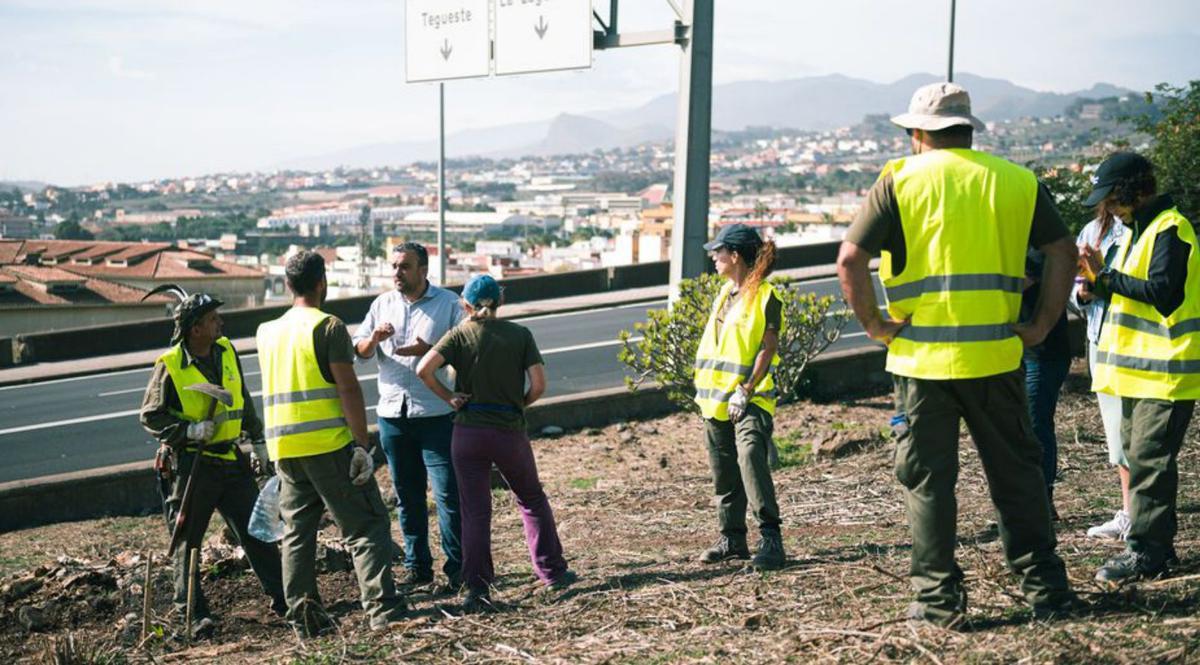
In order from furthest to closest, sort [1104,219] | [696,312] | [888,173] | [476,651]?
[696,312] → [1104,219] → [476,651] → [888,173]

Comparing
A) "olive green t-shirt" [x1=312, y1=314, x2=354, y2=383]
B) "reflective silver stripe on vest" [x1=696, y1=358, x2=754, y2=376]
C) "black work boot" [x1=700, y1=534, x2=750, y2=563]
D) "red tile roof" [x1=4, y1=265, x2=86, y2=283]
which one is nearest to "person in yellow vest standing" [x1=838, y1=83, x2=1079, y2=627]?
"reflective silver stripe on vest" [x1=696, y1=358, x2=754, y2=376]

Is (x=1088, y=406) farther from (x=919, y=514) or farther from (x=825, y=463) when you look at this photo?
(x=919, y=514)

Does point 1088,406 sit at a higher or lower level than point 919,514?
lower

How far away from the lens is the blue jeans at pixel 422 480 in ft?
24.8

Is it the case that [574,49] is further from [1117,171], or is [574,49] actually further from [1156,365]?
[1156,365]

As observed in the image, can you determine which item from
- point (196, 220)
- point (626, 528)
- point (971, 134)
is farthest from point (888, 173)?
point (196, 220)

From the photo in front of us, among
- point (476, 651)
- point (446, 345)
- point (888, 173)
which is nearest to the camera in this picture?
point (888, 173)

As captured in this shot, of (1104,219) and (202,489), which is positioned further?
(202,489)

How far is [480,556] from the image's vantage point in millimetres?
6949

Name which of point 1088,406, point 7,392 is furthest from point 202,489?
point 7,392

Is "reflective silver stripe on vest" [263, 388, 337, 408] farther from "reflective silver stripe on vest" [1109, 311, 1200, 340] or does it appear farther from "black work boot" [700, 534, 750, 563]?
"reflective silver stripe on vest" [1109, 311, 1200, 340]

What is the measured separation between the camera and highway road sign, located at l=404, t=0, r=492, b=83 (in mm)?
21094

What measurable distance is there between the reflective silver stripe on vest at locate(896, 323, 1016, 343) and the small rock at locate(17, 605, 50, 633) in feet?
16.1

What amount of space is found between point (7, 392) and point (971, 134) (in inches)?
747
